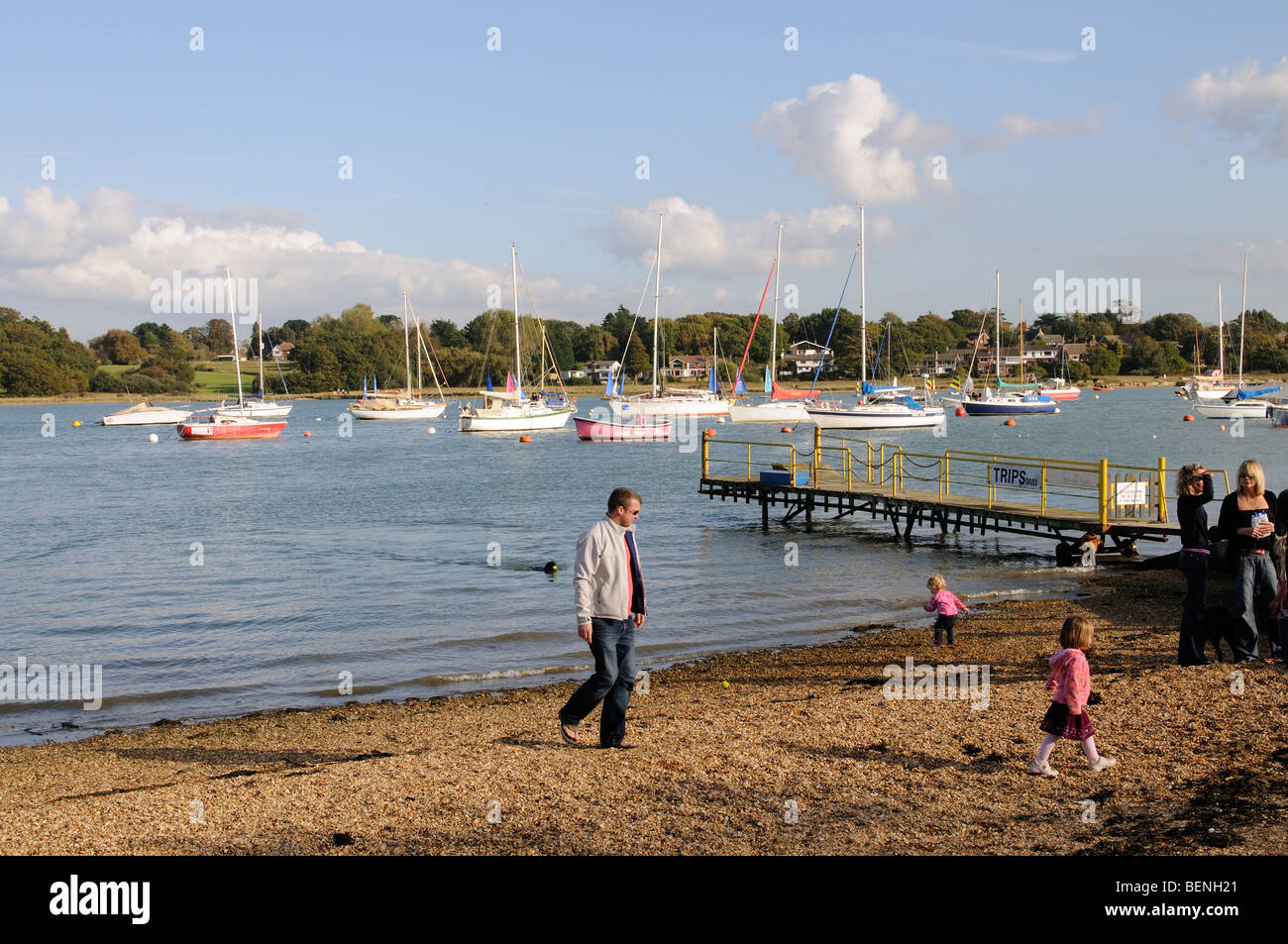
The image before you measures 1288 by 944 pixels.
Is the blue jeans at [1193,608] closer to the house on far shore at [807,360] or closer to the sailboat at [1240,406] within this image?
the sailboat at [1240,406]

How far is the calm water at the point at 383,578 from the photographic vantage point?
Result: 16.3m

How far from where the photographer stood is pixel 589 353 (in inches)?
7810

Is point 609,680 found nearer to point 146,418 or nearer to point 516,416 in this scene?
point 516,416

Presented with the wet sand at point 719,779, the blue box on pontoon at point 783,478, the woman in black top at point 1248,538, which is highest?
the woman in black top at point 1248,538

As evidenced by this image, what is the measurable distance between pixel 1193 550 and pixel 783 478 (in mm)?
21188

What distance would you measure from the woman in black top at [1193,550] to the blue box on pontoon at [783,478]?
20084mm

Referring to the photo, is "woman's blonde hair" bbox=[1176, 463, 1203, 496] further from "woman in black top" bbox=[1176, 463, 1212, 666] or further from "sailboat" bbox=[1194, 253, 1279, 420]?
"sailboat" bbox=[1194, 253, 1279, 420]

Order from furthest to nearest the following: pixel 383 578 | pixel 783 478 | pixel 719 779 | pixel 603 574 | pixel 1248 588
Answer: pixel 783 478
pixel 383 578
pixel 1248 588
pixel 603 574
pixel 719 779

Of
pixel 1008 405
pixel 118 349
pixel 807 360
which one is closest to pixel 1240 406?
pixel 1008 405

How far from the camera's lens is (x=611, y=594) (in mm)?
8648

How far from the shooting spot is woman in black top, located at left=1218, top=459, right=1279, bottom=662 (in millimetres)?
10086

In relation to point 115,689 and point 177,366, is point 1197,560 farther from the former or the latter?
point 177,366

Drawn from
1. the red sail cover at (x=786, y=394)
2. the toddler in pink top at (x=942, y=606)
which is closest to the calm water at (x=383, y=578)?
the toddler in pink top at (x=942, y=606)
